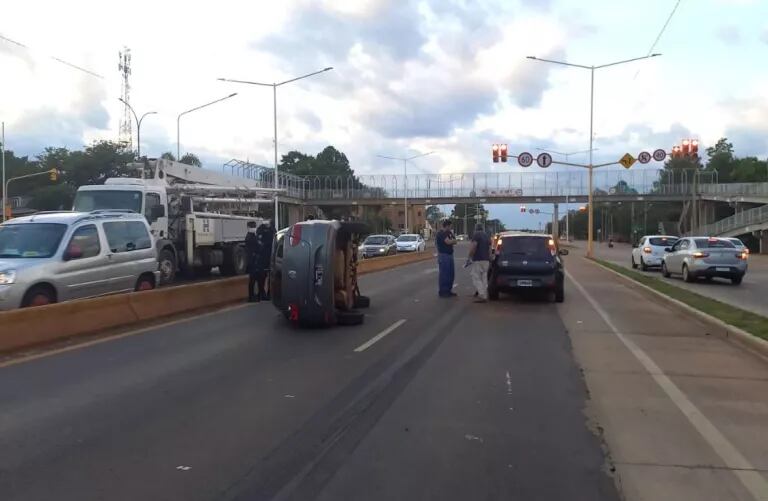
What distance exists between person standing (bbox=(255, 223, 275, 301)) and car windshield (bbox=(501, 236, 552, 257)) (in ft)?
18.1

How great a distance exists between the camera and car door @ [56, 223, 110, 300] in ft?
38.3

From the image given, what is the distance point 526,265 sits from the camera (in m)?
16.2

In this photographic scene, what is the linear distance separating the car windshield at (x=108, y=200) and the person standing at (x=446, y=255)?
849cm

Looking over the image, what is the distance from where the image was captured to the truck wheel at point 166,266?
1916 centimetres

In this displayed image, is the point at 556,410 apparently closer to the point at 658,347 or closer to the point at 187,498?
the point at 187,498

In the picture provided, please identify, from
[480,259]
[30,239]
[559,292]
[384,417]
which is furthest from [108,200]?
[384,417]

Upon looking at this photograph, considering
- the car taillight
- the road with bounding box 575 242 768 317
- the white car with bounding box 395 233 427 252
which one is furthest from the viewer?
the white car with bounding box 395 233 427 252

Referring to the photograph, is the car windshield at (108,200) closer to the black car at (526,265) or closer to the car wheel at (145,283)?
the car wheel at (145,283)

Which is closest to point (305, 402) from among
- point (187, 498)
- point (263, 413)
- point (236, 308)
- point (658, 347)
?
point (263, 413)

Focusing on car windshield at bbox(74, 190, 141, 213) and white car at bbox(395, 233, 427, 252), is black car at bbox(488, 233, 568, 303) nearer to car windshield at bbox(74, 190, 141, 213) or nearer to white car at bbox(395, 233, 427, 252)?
car windshield at bbox(74, 190, 141, 213)

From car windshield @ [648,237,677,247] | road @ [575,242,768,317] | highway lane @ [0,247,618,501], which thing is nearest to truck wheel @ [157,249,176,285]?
highway lane @ [0,247,618,501]

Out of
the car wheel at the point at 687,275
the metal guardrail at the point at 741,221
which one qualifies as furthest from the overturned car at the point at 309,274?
the metal guardrail at the point at 741,221

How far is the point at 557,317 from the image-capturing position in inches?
545

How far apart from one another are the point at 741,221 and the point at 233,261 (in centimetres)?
6211
